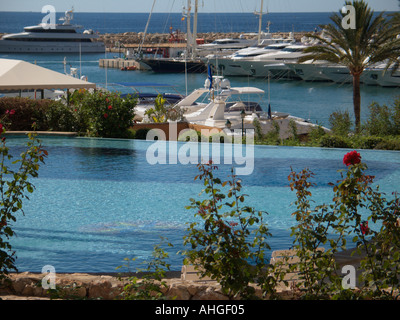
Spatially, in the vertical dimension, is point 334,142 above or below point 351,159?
below

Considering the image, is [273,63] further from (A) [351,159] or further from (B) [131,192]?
(A) [351,159]

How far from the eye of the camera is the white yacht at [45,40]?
7925cm

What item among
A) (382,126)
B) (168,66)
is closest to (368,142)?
(382,126)

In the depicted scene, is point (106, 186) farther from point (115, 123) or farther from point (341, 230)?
point (341, 230)

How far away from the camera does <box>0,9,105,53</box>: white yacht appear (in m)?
79.2

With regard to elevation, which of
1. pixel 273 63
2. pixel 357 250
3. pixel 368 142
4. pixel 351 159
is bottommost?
pixel 368 142

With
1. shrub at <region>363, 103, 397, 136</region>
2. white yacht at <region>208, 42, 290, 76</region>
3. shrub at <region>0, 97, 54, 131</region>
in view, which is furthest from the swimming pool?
white yacht at <region>208, 42, 290, 76</region>

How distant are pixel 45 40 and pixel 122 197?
75.3 m

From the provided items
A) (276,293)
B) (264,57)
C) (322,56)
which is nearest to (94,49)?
(264,57)

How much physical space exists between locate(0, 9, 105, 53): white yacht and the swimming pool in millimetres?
69666

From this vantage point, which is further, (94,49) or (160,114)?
(94,49)

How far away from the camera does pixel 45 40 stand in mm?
79875
